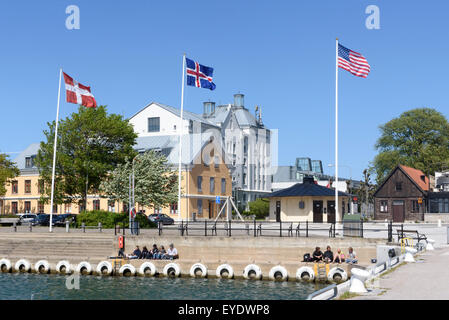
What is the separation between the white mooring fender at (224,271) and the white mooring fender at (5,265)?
1443cm

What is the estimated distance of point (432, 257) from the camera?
2939 centimetres

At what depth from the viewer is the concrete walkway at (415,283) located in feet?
55.7

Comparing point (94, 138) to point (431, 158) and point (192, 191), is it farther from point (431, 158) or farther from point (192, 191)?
point (431, 158)

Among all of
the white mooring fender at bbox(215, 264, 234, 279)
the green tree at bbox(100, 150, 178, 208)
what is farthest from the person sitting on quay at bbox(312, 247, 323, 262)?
the green tree at bbox(100, 150, 178, 208)

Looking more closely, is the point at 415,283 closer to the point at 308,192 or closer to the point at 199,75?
the point at 199,75

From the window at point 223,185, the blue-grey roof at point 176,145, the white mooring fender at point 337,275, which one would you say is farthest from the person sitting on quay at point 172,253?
the window at point 223,185

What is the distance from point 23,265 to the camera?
37.1 meters

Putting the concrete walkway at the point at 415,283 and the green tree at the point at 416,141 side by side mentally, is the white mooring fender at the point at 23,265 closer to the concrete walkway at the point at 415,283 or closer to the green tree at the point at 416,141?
the concrete walkway at the point at 415,283

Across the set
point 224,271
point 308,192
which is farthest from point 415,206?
point 224,271

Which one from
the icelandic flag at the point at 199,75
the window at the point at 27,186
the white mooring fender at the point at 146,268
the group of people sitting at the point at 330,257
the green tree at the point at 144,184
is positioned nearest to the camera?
the group of people sitting at the point at 330,257

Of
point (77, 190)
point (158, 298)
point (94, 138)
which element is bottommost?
point (158, 298)

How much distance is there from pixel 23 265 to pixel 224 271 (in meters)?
13.9
